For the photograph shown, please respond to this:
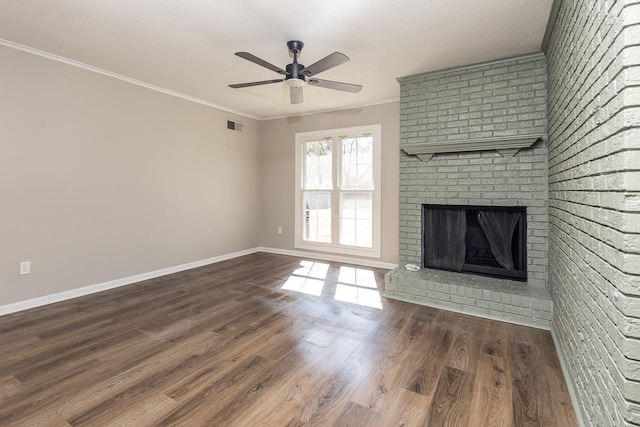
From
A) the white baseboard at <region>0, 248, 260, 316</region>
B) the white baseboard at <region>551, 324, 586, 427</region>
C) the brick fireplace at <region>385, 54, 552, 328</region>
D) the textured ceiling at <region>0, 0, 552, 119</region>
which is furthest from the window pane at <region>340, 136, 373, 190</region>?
the white baseboard at <region>551, 324, 586, 427</region>

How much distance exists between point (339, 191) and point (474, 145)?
240cm

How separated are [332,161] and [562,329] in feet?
12.8

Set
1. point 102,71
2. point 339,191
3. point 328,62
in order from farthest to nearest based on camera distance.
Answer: point 339,191 → point 102,71 → point 328,62

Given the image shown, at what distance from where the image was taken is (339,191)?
529 cm

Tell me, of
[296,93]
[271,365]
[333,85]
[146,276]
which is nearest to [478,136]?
[333,85]

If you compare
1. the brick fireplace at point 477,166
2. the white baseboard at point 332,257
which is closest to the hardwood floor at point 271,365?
→ the brick fireplace at point 477,166

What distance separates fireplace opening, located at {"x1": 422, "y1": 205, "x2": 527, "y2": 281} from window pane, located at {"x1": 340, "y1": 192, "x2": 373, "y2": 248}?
→ 4.27ft

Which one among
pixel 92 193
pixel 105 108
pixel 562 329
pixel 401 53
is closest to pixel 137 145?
pixel 105 108

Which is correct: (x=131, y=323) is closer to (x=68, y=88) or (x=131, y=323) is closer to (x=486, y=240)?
(x=68, y=88)

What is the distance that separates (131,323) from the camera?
2.83 m

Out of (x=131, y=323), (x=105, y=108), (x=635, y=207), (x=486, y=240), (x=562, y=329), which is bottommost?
(x=131, y=323)

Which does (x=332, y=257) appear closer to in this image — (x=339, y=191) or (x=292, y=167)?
(x=339, y=191)

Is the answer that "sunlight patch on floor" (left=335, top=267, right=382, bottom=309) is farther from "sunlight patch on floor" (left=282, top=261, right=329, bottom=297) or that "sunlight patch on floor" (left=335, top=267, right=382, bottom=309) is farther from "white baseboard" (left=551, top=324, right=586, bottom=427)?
"white baseboard" (left=551, top=324, right=586, bottom=427)

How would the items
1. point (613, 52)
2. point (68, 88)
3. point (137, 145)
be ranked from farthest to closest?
point (137, 145), point (68, 88), point (613, 52)
